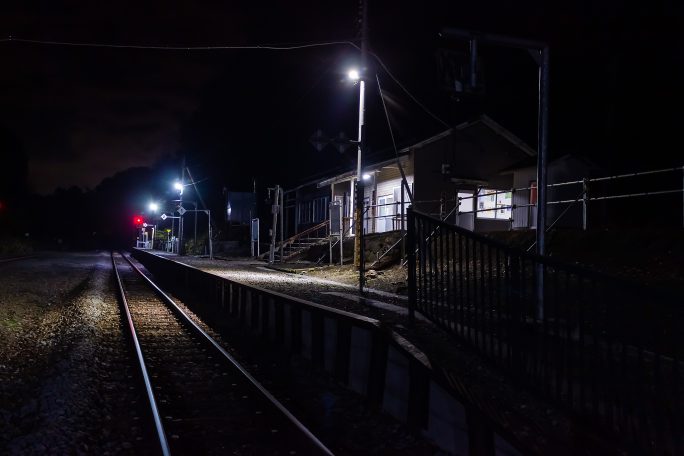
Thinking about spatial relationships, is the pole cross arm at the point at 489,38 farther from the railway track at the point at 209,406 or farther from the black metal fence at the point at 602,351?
the railway track at the point at 209,406

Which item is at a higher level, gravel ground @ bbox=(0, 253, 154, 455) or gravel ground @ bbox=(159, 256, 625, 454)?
gravel ground @ bbox=(159, 256, 625, 454)

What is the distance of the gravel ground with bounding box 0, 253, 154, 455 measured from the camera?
16.7 feet

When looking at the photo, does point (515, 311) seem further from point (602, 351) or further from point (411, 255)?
point (411, 255)

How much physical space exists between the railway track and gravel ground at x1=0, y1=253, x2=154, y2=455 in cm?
31

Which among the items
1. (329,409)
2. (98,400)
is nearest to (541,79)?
(329,409)

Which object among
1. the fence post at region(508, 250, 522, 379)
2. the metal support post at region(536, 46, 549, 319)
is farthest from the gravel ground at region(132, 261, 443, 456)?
the metal support post at region(536, 46, 549, 319)

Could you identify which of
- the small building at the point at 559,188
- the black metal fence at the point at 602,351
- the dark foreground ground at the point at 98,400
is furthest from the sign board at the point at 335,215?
the black metal fence at the point at 602,351

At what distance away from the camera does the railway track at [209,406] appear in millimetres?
4984

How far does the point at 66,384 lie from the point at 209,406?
2.24 m

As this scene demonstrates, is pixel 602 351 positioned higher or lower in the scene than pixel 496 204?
lower

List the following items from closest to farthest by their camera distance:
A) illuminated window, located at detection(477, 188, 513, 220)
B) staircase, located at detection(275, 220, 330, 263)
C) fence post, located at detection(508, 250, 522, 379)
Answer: fence post, located at detection(508, 250, 522, 379) < illuminated window, located at detection(477, 188, 513, 220) < staircase, located at detection(275, 220, 330, 263)

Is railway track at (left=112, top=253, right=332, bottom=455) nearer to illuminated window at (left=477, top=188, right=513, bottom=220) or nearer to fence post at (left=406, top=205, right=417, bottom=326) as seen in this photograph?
fence post at (left=406, top=205, right=417, bottom=326)

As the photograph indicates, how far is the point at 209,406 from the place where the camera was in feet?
20.2

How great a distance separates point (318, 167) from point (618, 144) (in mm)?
34182
